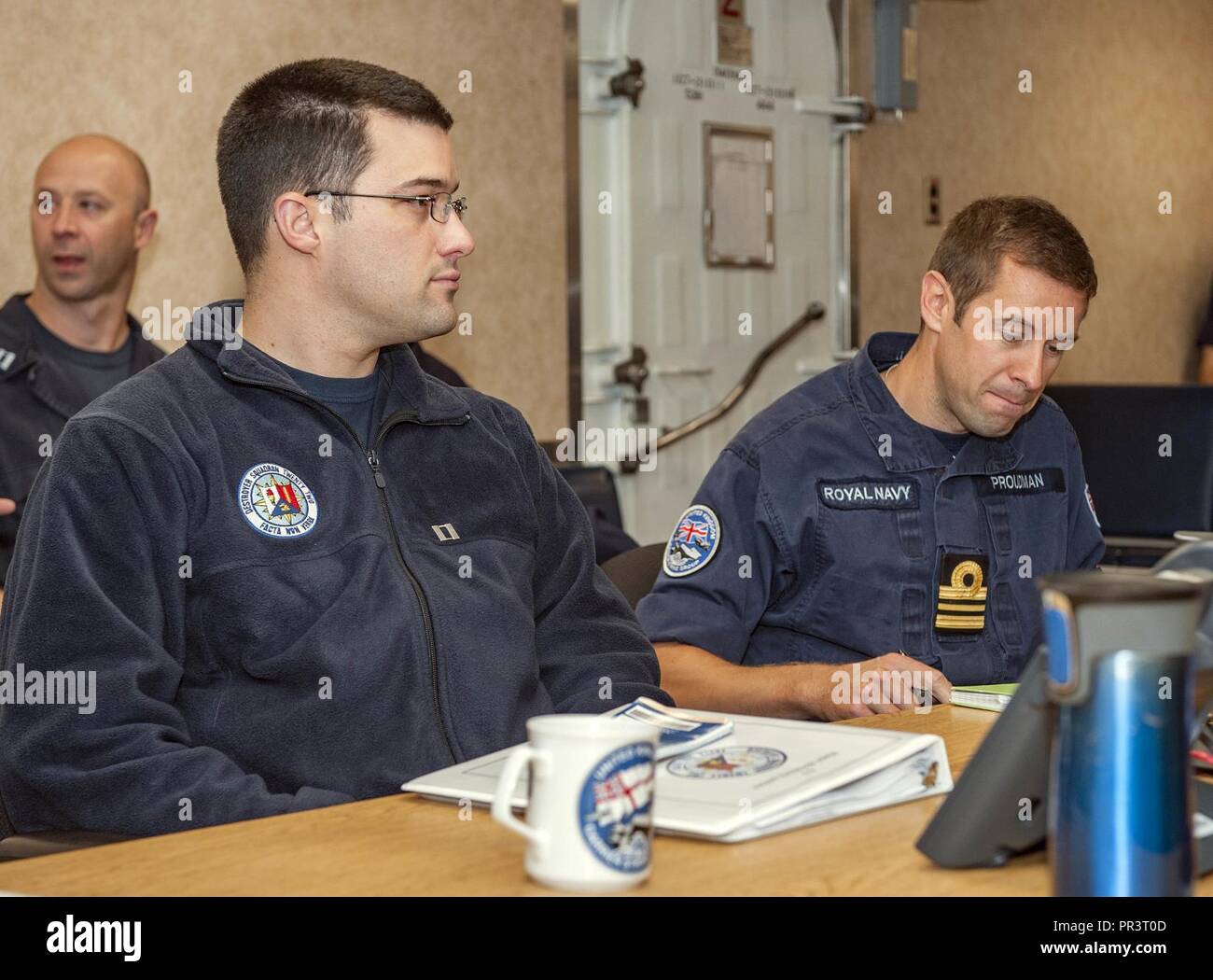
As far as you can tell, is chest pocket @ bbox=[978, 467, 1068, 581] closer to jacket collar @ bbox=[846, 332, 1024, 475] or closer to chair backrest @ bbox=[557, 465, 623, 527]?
jacket collar @ bbox=[846, 332, 1024, 475]

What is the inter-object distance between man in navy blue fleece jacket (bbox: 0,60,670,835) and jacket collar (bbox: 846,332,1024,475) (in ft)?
1.65

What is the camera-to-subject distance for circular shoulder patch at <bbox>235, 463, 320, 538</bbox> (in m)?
1.50

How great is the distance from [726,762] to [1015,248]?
117 centimetres

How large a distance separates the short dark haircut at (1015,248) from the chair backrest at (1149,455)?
1441 millimetres

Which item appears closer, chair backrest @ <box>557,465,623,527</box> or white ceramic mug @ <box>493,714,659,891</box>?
white ceramic mug @ <box>493,714,659,891</box>

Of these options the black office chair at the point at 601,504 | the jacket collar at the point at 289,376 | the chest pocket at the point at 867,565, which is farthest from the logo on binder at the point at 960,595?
the black office chair at the point at 601,504

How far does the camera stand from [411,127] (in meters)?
1.75

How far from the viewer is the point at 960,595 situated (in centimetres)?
208

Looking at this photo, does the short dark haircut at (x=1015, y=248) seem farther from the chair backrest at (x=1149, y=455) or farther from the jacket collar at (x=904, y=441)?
the chair backrest at (x=1149, y=455)

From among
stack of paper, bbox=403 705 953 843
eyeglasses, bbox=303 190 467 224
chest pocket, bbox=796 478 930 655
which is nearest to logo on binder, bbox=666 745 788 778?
stack of paper, bbox=403 705 953 843

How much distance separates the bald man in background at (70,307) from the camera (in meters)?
2.97

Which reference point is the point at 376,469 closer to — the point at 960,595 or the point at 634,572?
the point at 634,572
